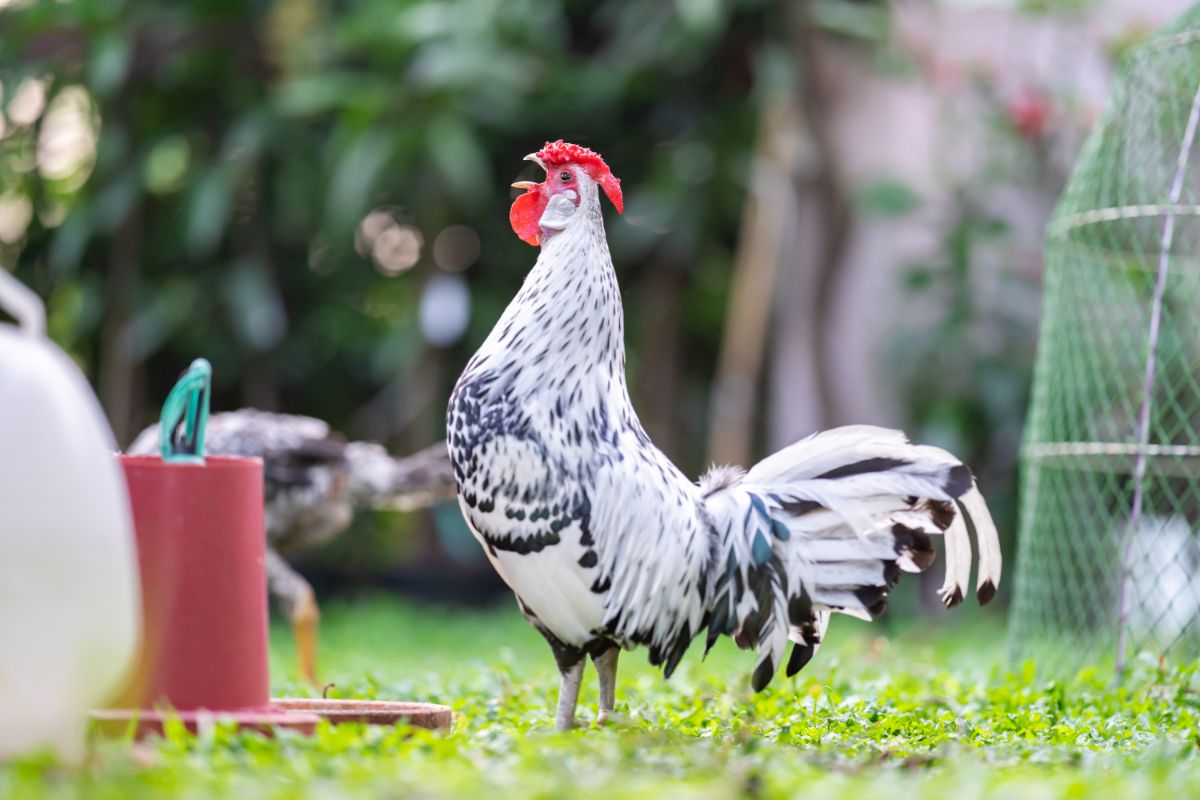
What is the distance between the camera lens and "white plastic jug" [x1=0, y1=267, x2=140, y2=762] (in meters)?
2.53

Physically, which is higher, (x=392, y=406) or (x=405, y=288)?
(x=405, y=288)

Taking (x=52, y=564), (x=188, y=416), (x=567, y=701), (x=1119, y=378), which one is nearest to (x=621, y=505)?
(x=567, y=701)

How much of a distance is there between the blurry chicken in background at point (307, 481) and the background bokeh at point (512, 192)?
465cm

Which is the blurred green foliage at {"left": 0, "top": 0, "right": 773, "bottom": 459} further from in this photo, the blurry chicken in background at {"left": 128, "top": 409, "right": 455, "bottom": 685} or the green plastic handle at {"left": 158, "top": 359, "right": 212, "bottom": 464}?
the green plastic handle at {"left": 158, "top": 359, "right": 212, "bottom": 464}

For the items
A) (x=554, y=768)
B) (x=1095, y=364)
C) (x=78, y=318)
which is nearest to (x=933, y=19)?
(x=1095, y=364)

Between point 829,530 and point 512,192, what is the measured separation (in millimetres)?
8625

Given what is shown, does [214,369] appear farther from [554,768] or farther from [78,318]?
[554,768]

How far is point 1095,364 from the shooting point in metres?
5.99

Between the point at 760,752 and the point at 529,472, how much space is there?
857 millimetres

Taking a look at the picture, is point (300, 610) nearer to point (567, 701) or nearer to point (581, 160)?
point (567, 701)

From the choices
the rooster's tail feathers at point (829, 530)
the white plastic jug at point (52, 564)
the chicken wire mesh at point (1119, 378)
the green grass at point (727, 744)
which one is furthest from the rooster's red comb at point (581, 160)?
the chicken wire mesh at point (1119, 378)

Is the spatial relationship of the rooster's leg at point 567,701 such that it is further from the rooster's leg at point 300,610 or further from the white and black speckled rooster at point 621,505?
the rooster's leg at point 300,610

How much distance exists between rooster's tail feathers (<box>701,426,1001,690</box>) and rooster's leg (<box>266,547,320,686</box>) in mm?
2658

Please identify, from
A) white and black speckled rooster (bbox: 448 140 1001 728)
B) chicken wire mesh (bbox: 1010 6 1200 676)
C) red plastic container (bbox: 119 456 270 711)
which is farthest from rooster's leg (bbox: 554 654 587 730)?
chicken wire mesh (bbox: 1010 6 1200 676)
